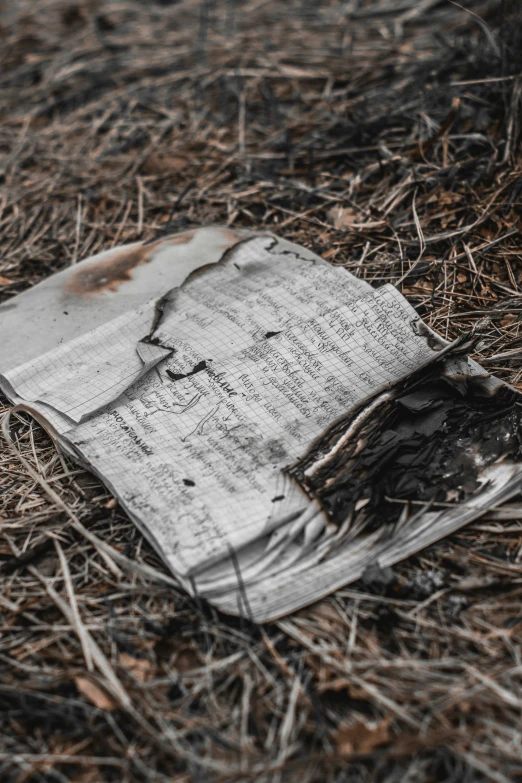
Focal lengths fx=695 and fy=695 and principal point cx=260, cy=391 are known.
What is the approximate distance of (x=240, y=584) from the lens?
1.11 meters

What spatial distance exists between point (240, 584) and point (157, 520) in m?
0.21

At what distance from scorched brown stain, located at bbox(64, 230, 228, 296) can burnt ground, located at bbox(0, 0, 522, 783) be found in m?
0.20

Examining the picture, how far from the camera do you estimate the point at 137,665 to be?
108 cm

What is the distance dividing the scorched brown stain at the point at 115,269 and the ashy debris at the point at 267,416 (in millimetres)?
14

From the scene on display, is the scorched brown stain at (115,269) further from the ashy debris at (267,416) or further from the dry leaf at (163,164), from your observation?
the dry leaf at (163,164)

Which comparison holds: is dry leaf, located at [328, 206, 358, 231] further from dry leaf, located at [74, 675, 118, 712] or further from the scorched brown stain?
dry leaf, located at [74, 675, 118, 712]

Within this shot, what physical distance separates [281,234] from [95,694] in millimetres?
1370

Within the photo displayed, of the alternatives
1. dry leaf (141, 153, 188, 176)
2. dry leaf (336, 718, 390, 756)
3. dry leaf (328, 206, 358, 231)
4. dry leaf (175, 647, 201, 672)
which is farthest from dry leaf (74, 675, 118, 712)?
dry leaf (141, 153, 188, 176)

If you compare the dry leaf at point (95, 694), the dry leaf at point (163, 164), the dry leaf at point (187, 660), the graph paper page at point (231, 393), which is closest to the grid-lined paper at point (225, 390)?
the graph paper page at point (231, 393)

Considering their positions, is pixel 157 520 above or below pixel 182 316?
below

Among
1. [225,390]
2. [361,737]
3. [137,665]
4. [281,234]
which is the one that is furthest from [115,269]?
[361,737]

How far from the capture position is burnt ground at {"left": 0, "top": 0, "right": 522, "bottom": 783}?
3.25 feet

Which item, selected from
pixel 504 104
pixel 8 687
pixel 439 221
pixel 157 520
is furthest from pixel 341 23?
pixel 8 687

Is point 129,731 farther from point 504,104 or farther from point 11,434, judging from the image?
point 504,104
